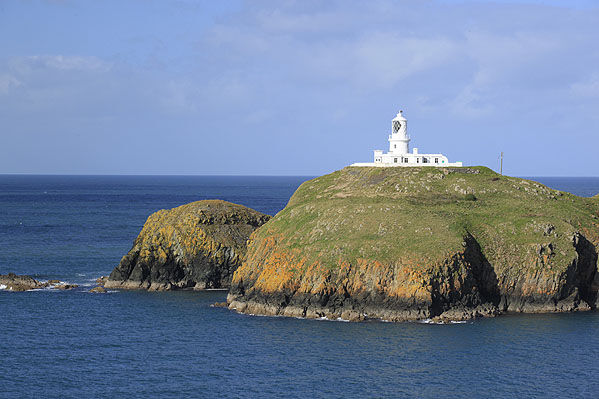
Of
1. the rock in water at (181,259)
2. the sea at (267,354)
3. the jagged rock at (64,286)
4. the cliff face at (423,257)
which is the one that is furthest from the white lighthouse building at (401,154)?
the jagged rock at (64,286)

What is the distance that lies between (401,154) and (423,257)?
3335cm

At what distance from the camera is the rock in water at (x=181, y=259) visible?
97.0m

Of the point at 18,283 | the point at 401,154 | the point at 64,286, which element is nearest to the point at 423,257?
the point at 401,154

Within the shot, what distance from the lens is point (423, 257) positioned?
78.1 metres

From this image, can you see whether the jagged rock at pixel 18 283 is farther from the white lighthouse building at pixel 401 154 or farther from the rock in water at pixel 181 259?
the white lighthouse building at pixel 401 154

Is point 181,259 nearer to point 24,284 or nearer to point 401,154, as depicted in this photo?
point 24,284

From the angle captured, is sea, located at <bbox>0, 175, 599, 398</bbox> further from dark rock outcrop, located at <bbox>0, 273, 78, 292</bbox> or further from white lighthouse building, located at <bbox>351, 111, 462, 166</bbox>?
white lighthouse building, located at <bbox>351, 111, 462, 166</bbox>

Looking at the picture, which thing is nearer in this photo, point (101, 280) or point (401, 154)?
point (101, 280)

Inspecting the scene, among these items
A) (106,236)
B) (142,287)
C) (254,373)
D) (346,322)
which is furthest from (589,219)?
(106,236)

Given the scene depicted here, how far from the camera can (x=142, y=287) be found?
317ft

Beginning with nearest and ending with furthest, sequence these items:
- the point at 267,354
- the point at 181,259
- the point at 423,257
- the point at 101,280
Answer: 1. the point at 267,354
2. the point at 423,257
3. the point at 181,259
4. the point at 101,280

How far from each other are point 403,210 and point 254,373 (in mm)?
35270

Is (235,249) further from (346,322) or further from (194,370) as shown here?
(194,370)

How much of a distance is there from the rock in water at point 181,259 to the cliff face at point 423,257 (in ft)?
22.1
